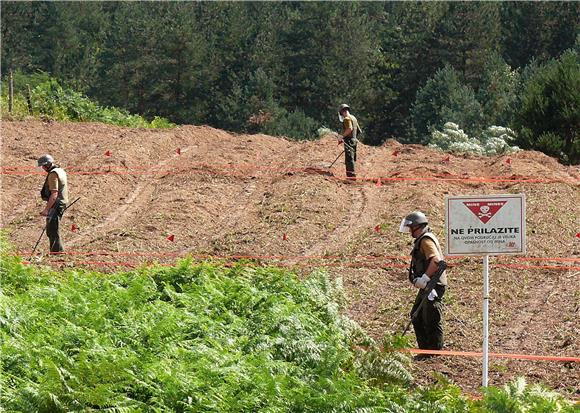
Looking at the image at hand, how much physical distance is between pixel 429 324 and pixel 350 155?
38.4 feet

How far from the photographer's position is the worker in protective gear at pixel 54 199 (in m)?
18.5

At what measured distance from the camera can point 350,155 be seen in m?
24.9

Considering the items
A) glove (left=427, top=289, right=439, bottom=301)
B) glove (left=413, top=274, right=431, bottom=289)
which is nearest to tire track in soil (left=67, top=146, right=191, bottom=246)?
glove (left=413, top=274, right=431, bottom=289)

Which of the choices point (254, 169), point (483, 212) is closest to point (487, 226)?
point (483, 212)

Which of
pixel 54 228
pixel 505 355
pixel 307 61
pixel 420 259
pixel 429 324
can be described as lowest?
pixel 307 61

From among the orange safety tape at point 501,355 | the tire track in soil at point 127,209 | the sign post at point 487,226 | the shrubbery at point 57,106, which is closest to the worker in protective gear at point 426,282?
the orange safety tape at point 501,355

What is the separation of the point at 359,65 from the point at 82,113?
34.0 m

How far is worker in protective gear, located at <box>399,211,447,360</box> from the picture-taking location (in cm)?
1336

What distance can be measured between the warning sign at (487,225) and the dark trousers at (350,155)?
12.2m

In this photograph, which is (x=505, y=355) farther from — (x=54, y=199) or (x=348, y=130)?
(x=348, y=130)

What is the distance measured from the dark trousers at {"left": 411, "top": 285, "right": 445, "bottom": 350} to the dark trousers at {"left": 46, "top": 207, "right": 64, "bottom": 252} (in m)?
7.33

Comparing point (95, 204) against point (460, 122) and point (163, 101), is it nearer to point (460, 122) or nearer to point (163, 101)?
point (460, 122)

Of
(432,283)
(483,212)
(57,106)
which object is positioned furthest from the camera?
(57,106)

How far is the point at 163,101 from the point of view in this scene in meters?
70.9
